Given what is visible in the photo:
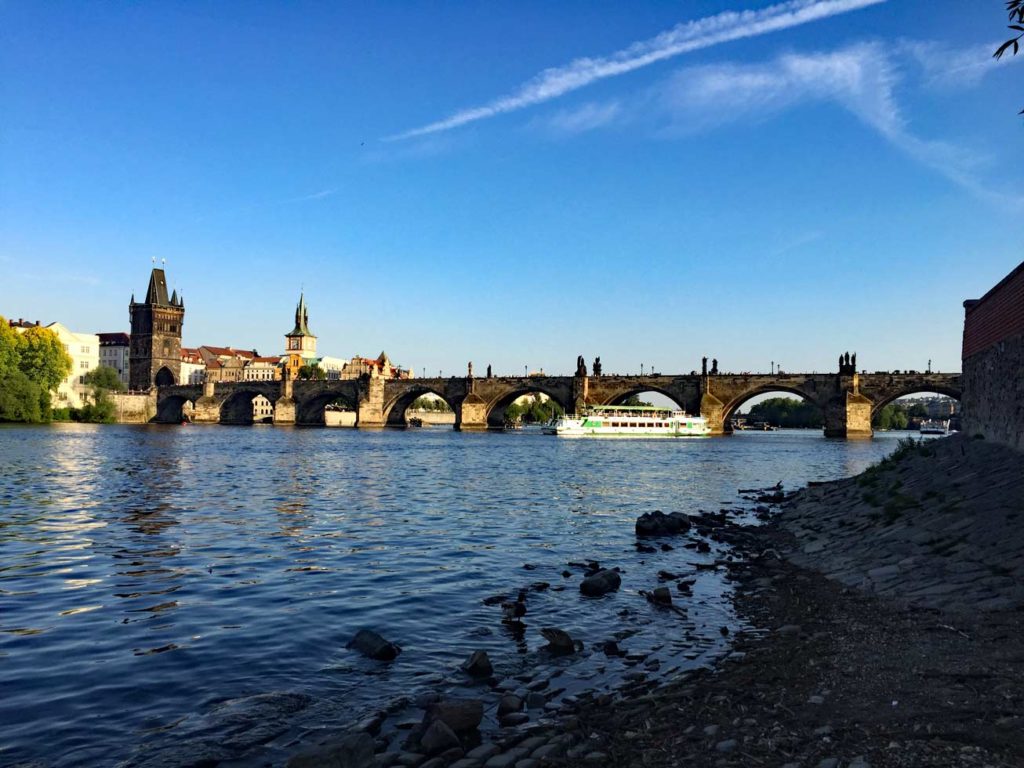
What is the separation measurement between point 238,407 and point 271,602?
171552mm

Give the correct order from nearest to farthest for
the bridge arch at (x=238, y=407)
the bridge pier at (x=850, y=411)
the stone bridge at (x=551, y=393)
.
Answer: the bridge pier at (x=850, y=411) → the stone bridge at (x=551, y=393) → the bridge arch at (x=238, y=407)

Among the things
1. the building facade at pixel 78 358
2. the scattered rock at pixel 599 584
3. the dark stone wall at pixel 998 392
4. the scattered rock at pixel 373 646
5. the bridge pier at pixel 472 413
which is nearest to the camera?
the scattered rock at pixel 373 646

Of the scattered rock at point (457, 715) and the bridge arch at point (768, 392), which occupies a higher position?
the bridge arch at point (768, 392)

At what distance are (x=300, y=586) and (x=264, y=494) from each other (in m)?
18.9

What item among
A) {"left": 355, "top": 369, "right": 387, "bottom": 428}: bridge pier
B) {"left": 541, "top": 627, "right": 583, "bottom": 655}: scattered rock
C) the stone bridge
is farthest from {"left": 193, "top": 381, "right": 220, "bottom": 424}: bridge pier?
{"left": 541, "top": 627, "right": 583, "bottom": 655}: scattered rock

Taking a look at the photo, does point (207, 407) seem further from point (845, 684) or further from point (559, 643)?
point (845, 684)

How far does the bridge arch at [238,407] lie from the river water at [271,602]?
140 metres

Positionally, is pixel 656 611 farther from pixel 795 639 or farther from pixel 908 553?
pixel 908 553

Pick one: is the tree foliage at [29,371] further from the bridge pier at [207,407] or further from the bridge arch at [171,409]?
the bridge arch at [171,409]

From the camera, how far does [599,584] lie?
1577 cm

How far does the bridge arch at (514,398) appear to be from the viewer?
122 meters

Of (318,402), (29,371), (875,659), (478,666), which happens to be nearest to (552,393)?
(318,402)

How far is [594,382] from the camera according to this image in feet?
390

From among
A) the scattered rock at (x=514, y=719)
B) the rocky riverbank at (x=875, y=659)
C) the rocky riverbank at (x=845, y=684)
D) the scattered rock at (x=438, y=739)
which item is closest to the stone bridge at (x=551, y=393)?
the rocky riverbank at (x=875, y=659)
